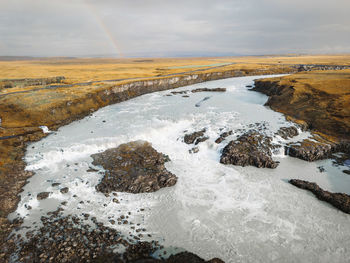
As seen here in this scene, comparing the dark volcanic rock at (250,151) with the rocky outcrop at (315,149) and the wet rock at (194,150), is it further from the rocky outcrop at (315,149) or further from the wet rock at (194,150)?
the wet rock at (194,150)

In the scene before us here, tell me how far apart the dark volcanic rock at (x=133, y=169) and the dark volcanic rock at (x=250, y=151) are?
7.90 metres

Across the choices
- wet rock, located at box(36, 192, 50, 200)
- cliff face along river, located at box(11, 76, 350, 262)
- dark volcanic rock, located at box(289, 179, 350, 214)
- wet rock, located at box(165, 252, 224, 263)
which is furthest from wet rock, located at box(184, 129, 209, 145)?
wet rock, located at box(36, 192, 50, 200)

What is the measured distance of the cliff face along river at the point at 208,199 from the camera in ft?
50.7

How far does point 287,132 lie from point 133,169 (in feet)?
74.9

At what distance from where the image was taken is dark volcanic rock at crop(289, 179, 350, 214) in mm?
18698

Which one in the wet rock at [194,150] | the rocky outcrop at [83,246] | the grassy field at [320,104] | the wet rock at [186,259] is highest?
the grassy field at [320,104]

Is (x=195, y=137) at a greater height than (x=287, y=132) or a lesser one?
lesser

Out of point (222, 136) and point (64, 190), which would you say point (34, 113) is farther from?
point (222, 136)

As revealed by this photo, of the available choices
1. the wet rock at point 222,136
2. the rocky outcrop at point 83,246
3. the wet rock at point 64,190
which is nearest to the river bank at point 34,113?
the rocky outcrop at point 83,246

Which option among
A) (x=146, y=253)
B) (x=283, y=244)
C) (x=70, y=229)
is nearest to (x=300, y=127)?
(x=283, y=244)

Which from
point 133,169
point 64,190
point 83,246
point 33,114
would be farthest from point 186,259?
point 33,114

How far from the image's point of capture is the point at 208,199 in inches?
794

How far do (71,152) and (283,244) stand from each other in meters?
25.3

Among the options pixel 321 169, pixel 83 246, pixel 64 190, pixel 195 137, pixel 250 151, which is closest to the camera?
pixel 83 246
